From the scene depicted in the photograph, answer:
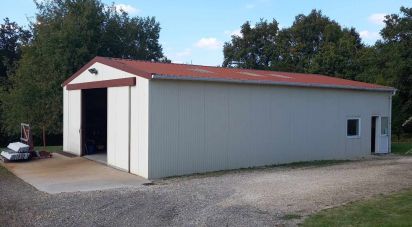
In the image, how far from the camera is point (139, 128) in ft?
45.7

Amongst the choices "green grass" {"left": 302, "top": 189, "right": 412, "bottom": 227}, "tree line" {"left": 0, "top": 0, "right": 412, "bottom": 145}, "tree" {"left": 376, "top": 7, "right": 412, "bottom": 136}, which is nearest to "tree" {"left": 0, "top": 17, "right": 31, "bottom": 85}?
"tree line" {"left": 0, "top": 0, "right": 412, "bottom": 145}

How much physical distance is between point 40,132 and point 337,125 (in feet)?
61.1

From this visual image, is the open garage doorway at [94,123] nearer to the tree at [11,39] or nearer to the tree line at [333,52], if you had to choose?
the tree line at [333,52]

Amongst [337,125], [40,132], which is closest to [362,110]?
[337,125]

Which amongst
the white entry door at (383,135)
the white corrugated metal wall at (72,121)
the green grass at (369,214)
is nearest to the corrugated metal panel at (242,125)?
the white entry door at (383,135)

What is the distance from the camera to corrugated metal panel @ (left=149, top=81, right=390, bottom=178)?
45.2ft

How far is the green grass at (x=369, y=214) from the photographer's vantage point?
25.3 feet

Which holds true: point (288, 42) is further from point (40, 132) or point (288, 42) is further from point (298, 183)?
point (298, 183)

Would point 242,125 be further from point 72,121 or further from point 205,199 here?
point 72,121

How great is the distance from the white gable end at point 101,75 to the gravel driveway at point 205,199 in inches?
166

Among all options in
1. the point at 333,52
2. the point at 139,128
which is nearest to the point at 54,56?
the point at 139,128

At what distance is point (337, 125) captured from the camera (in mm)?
19000

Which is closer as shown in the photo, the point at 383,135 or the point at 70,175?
the point at 70,175

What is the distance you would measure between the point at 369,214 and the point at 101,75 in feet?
36.9
